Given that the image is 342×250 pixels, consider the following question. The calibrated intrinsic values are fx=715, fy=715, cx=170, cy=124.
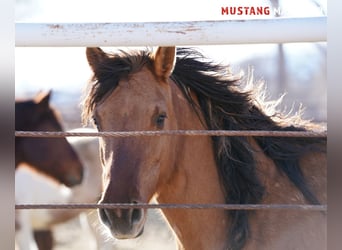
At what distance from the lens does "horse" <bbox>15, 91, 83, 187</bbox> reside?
7488 millimetres

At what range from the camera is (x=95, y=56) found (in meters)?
3.33

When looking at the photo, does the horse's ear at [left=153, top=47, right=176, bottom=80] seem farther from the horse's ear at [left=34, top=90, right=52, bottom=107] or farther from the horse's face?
the horse's ear at [left=34, top=90, right=52, bottom=107]

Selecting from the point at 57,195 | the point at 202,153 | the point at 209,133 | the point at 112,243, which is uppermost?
the point at 209,133

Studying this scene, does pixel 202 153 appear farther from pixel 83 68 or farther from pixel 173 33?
pixel 83 68

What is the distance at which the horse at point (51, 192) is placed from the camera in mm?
7387

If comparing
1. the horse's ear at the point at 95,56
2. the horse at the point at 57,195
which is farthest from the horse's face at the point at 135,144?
the horse at the point at 57,195

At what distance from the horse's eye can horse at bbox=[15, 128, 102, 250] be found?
4.16 metres

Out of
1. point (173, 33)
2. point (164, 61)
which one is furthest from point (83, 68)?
point (173, 33)

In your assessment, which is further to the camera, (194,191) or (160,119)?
(194,191)

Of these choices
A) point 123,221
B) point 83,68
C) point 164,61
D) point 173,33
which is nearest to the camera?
point 173,33

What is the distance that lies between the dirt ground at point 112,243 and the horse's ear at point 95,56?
451cm

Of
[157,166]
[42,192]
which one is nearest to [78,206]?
[157,166]

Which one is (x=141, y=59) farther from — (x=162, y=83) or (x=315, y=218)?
(x=315, y=218)

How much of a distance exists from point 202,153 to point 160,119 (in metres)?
0.32
